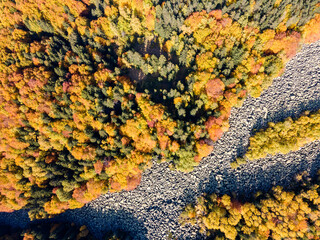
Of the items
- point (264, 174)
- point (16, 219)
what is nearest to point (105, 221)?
point (16, 219)

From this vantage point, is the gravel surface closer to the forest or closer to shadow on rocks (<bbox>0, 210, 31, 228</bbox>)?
the forest

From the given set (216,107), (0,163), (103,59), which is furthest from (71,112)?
(216,107)

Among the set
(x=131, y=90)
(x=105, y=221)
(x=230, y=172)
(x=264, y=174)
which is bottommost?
(x=105, y=221)

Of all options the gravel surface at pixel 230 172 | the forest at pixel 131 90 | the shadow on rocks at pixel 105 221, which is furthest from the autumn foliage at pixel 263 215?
the shadow on rocks at pixel 105 221

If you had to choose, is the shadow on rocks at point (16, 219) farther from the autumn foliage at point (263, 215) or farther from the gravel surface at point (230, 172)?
the autumn foliage at point (263, 215)

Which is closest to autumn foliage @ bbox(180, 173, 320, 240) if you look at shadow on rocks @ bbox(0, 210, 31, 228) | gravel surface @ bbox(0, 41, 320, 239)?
gravel surface @ bbox(0, 41, 320, 239)

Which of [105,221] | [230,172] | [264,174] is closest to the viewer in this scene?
[264,174]

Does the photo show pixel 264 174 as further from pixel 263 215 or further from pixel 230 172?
pixel 263 215
